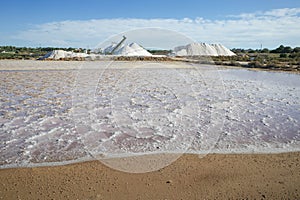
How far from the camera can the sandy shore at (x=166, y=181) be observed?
3004mm

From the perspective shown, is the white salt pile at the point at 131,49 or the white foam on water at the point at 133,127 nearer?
the white foam on water at the point at 133,127

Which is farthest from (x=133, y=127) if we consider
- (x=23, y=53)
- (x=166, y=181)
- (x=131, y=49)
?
(x=23, y=53)

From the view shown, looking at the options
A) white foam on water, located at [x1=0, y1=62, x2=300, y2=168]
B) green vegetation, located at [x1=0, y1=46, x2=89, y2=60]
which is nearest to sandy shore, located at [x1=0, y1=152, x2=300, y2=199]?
white foam on water, located at [x1=0, y1=62, x2=300, y2=168]

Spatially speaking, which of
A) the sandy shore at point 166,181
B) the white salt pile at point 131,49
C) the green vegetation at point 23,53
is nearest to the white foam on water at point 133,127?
the sandy shore at point 166,181

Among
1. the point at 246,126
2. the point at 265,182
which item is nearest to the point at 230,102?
the point at 246,126

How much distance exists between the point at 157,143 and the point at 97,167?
1421 millimetres

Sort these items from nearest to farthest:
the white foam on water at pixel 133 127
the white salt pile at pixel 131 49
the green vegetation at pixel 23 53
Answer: the white foam on water at pixel 133 127
the white salt pile at pixel 131 49
the green vegetation at pixel 23 53

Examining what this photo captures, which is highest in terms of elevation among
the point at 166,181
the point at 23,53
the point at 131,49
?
the point at 23,53

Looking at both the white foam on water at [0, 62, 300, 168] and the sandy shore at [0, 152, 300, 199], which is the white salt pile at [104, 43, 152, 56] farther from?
the sandy shore at [0, 152, 300, 199]

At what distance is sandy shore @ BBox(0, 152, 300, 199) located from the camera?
9.86ft

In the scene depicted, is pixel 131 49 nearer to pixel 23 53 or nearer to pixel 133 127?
pixel 133 127

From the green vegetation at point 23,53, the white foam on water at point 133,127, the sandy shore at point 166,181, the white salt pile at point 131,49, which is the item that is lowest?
the sandy shore at point 166,181

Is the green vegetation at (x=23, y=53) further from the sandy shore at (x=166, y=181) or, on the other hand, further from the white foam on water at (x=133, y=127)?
the sandy shore at (x=166, y=181)

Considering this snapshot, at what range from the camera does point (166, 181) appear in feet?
10.8
